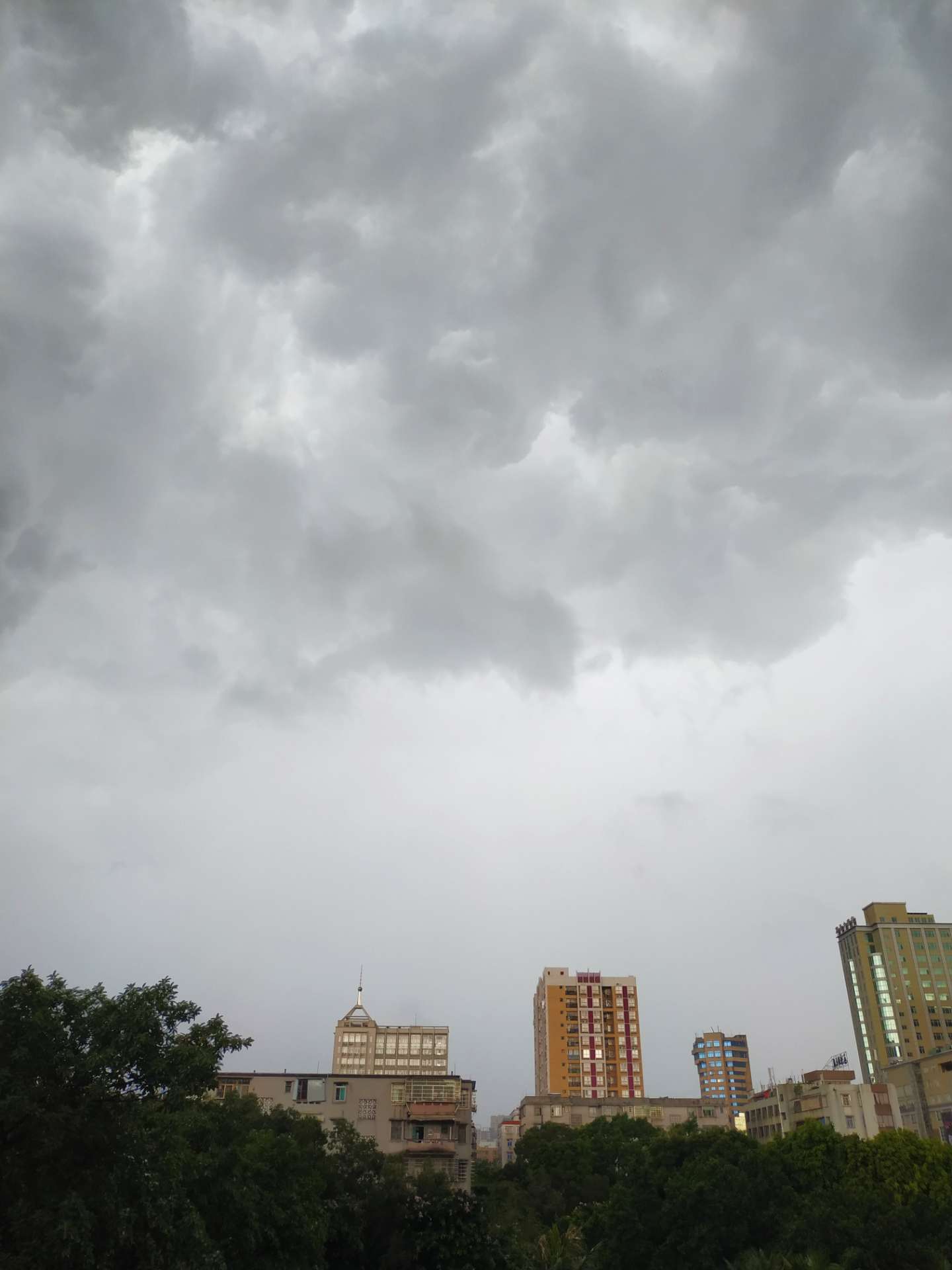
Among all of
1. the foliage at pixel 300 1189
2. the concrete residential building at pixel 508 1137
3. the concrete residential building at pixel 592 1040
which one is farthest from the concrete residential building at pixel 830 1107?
the concrete residential building at pixel 592 1040

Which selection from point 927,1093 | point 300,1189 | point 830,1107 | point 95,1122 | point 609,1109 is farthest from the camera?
point 609,1109

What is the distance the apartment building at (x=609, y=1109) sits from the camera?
13088 cm

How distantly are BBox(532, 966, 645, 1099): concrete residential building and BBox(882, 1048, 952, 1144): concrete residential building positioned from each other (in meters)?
94.5

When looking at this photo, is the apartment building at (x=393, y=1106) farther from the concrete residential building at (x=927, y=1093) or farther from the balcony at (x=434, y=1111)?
the concrete residential building at (x=927, y=1093)

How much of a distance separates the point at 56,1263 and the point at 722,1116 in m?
126

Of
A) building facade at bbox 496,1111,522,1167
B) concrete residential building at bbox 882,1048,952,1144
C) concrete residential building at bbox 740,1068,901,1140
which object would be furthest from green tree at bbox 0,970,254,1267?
building facade at bbox 496,1111,522,1167

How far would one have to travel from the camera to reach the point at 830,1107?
10425 cm

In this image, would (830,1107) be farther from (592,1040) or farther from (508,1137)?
(592,1040)

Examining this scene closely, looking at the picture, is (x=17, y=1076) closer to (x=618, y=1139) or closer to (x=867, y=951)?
(x=618, y=1139)

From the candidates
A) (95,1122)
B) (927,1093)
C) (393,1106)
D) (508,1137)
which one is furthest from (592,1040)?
(95,1122)

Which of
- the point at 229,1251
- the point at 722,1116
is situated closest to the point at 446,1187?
the point at 229,1251

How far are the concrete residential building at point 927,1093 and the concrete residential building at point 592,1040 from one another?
94.5 meters

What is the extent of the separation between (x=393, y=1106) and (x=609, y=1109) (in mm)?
80233

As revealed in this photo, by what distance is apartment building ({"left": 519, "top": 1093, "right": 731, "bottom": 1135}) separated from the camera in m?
131
